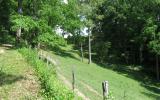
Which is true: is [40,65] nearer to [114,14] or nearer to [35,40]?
[35,40]

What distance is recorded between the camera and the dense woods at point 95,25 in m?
42.2

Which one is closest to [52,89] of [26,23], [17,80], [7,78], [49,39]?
[17,80]

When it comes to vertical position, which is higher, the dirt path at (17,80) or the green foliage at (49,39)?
the green foliage at (49,39)

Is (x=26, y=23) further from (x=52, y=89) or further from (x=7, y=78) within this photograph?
(x=52, y=89)

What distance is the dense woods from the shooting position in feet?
139

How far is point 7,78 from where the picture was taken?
24.2 meters

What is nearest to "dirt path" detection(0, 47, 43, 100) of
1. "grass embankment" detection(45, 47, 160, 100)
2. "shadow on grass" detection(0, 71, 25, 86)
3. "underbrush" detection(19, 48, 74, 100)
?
"shadow on grass" detection(0, 71, 25, 86)

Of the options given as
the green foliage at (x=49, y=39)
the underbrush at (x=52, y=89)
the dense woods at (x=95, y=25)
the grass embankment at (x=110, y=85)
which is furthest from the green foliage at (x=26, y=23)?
the underbrush at (x=52, y=89)

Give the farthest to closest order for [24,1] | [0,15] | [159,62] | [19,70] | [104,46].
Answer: [104,46] → [159,62] → [0,15] → [24,1] → [19,70]

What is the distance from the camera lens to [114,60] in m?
78.1

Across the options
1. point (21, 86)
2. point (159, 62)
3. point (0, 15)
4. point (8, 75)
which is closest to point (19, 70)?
point (8, 75)

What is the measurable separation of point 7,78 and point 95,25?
5296cm

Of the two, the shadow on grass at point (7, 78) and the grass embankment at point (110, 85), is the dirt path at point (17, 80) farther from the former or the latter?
the grass embankment at point (110, 85)

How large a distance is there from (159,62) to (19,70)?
4715cm
